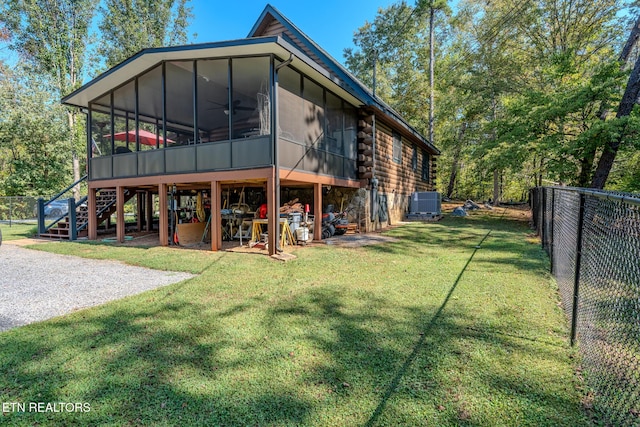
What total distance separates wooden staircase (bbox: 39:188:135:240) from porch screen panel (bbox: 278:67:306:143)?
7387 mm

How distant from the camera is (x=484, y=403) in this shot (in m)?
2.05

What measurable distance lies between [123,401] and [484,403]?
2480 mm

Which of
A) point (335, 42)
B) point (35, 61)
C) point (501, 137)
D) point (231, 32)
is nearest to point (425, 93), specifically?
point (335, 42)

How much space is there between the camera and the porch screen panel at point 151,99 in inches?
367

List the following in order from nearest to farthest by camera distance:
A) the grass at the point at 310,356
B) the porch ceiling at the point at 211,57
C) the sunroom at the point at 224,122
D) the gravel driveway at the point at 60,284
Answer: the grass at the point at 310,356 < the gravel driveway at the point at 60,284 < the porch ceiling at the point at 211,57 < the sunroom at the point at 224,122

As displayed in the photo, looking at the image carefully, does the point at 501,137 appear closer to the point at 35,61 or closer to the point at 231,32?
the point at 231,32

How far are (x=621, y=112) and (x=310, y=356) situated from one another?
43.0 feet

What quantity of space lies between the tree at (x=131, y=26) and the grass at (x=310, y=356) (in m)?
25.7

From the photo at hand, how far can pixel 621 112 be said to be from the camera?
9.85m

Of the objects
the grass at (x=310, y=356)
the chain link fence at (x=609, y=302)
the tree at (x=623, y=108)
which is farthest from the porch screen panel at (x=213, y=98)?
the tree at (x=623, y=108)

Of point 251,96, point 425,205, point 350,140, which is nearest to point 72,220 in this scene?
point 251,96

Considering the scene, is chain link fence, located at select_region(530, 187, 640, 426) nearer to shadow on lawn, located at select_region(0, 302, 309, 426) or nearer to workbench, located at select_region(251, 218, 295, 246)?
shadow on lawn, located at select_region(0, 302, 309, 426)

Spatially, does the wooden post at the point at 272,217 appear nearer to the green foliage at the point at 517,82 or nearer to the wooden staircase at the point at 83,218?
the wooden staircase at the point at 83,218

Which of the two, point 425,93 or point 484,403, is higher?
point 425,93
